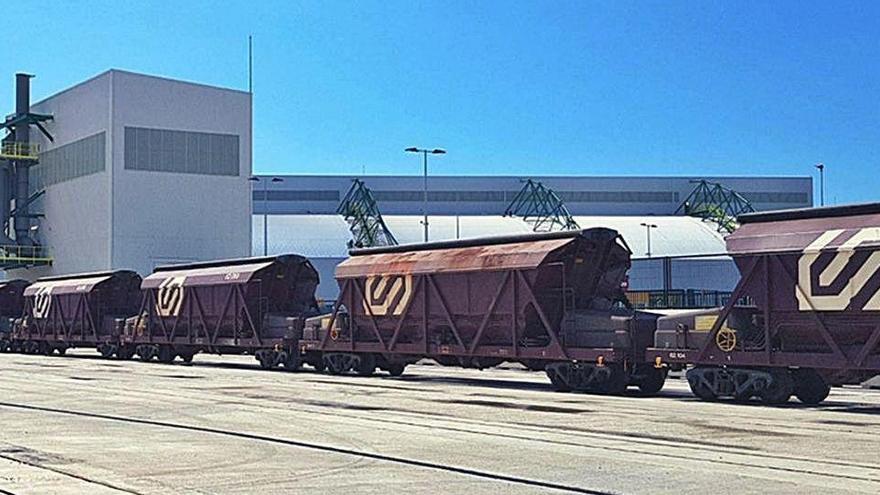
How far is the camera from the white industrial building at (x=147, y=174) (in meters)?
71.2

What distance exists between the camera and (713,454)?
1449 centimetres

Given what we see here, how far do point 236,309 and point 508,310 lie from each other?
1468 cm

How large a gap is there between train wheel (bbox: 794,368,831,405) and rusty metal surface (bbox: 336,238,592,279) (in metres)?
7.05

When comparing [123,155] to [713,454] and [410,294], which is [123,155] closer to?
[410,294]

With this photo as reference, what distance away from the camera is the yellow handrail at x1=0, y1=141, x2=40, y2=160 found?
78494mm

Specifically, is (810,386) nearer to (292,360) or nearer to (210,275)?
(292,360)

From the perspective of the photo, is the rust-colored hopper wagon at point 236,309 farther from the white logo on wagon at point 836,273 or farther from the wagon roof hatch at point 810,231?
the white logo on wagon at point 836,273

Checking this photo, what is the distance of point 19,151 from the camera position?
7919 cm

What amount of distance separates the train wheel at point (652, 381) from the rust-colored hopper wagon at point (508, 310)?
3 centimetres

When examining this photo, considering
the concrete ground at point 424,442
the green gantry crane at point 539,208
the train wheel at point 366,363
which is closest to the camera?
the concrete ground at point 424,442

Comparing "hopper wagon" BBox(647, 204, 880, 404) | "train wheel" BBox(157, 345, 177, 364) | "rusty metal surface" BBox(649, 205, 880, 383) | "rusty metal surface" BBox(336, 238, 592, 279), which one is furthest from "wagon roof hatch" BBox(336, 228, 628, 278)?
"train wheel" BBox(157, 345, 177, 364)

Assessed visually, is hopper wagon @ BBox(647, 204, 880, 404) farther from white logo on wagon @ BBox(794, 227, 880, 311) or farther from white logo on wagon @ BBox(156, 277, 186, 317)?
white logo on wagon @ BBox(156, 277, 186, 317)

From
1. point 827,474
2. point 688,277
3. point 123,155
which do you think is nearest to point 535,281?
point 827,474

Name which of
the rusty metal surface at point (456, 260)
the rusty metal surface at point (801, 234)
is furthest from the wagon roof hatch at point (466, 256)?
the rusty metal surface at point (801, 234)
